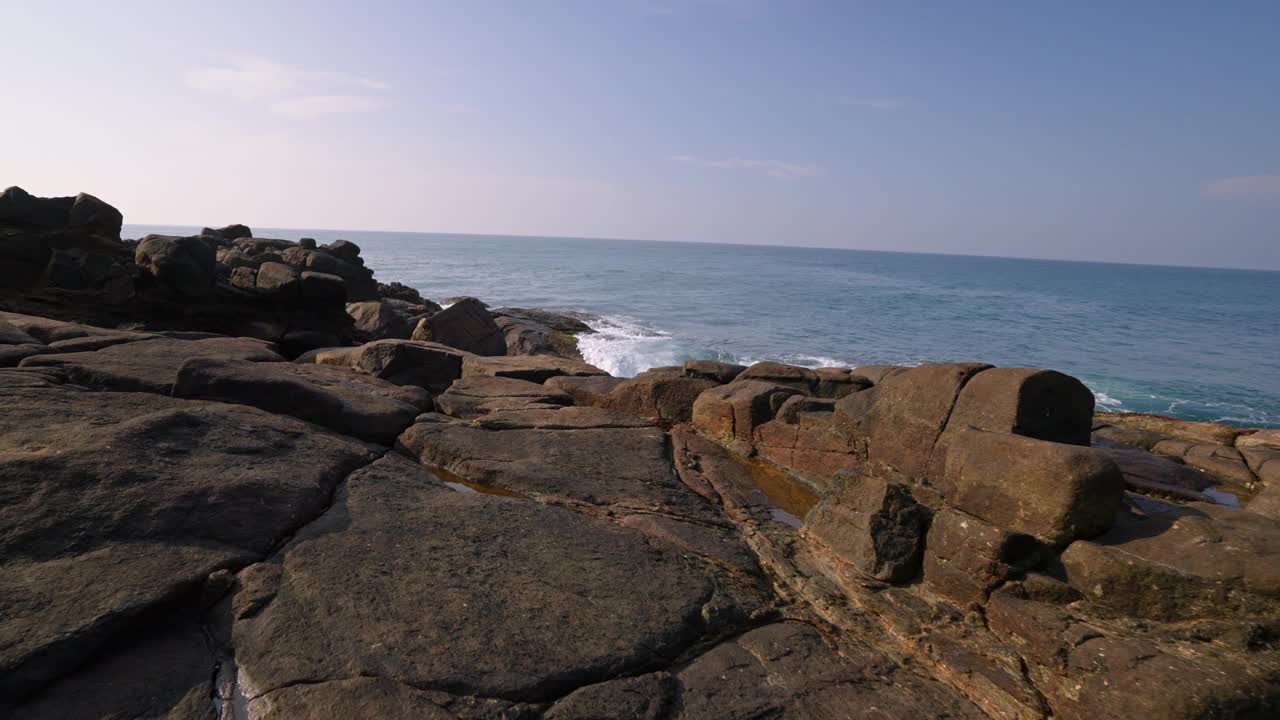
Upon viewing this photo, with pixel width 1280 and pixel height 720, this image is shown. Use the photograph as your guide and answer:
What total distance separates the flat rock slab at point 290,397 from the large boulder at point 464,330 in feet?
30.5

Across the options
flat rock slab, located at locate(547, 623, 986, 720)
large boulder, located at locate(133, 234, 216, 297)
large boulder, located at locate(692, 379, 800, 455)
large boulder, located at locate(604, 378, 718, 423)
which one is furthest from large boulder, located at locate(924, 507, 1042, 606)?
large boulder, located at locate(133, 234, 216, 297)

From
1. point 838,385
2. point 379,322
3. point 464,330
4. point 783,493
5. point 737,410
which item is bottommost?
point 783,493

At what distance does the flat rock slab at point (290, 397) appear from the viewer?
7.14m

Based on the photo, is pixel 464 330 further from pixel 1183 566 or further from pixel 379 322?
pixel 1183 566

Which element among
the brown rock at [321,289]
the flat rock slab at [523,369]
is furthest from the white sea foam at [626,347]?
the flat rock slab at [523,369]

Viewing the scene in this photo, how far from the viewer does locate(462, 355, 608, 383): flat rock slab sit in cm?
1053

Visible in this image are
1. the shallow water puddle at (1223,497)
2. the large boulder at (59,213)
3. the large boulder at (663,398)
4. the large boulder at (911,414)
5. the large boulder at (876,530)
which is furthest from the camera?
the large boulder at (59,213)

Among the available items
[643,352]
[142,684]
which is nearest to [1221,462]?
[142,684]

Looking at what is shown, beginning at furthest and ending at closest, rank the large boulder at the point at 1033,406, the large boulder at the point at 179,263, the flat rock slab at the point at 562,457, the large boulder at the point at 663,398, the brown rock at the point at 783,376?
the large boulder at the point at 179,263, the brown rock at the point at 783,376, the large boulder at the point at 663,398, the flat rock slab at the point at 562,457, the large boulder at the point at 1033,406

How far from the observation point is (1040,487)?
14.6 feet

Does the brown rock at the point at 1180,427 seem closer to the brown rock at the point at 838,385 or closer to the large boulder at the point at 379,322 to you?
the brown rock at the point at 838,385

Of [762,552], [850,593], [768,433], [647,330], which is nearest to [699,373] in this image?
[768,433]

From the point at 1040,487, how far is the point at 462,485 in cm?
478

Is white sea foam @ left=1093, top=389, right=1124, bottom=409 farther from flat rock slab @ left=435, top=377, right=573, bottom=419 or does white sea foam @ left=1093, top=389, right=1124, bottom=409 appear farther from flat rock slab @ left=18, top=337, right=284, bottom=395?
flat rock slab @ left=18, top=337, right=284, bottom=395
